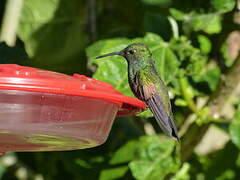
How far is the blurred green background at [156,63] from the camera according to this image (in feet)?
10.2

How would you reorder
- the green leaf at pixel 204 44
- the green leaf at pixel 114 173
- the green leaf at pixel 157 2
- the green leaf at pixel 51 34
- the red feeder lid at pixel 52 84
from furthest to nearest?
the green leaf at pixel 51 34, the green leaf at pixel 157 2, the green leaf at pixel 114 173, the green leaf at pixel 204 44, the red feeder lid at pixel 52 84

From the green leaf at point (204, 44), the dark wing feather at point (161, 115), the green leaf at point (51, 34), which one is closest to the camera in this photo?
the dark wing feather at point (161, 115)

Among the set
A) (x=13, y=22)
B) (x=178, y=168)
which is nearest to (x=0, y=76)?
(x=178, y=168)

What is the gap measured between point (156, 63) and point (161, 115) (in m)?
0.57

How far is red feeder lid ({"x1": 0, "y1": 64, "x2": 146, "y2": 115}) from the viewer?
1.78 metres

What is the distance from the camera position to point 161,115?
8.04 feet

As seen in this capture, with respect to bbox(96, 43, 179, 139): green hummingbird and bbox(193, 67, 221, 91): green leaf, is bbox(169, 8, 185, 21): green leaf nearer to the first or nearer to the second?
bbox(193, 67, 221, 91): green leaf

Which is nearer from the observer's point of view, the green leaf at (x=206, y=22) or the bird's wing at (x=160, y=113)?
the bird's wing at (x=160, y=113)

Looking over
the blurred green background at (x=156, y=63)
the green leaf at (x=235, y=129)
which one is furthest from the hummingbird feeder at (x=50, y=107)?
the green leaf at (x=235, y=129)

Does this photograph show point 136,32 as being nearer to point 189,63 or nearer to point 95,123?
point 189,63

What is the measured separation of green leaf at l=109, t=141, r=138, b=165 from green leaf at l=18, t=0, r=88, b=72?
0.72 meters

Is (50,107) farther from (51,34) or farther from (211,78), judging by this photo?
(51,34)

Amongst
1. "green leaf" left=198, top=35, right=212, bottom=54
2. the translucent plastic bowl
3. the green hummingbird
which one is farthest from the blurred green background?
the translucent plastic bowl

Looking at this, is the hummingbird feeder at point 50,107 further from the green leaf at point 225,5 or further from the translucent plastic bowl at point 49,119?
the green leaf at point 225,5
